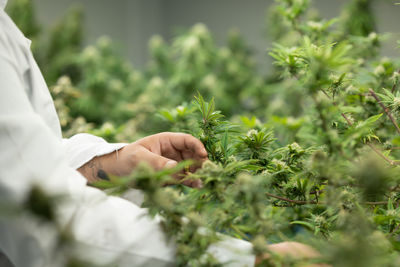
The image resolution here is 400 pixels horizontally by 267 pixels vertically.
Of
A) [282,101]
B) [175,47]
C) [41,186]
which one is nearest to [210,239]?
[41,186]

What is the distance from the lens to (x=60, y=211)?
A: 1.06 feet

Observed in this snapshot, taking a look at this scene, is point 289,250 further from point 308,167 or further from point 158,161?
point 158,161

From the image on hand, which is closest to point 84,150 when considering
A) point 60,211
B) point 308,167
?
point 60,211

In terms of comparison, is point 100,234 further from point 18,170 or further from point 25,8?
point 25,8

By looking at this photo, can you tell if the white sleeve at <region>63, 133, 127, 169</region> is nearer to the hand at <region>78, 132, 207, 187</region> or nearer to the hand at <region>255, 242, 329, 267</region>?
the hand at <region>78, 132, 207, 187</region>

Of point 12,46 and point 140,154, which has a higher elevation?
point 12,46

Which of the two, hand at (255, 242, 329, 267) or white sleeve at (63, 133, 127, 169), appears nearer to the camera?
hand at (255, 242, 329, 267)

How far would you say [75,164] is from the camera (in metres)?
0.54

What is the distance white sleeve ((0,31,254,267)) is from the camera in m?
0.33

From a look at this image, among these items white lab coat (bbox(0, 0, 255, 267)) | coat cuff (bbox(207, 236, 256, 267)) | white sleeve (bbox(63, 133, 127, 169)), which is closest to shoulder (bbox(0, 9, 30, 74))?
→ white lab coat (bbox(0, 0, 255, 267))

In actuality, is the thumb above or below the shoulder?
below

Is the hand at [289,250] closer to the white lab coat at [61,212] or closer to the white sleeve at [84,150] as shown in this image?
the white lab coat at [61,212]

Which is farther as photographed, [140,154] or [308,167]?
[140,154]

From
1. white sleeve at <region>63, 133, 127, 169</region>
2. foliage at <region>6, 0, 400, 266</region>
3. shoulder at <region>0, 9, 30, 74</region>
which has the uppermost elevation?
shoulder at <region>0, 9, 30, 74</region>
